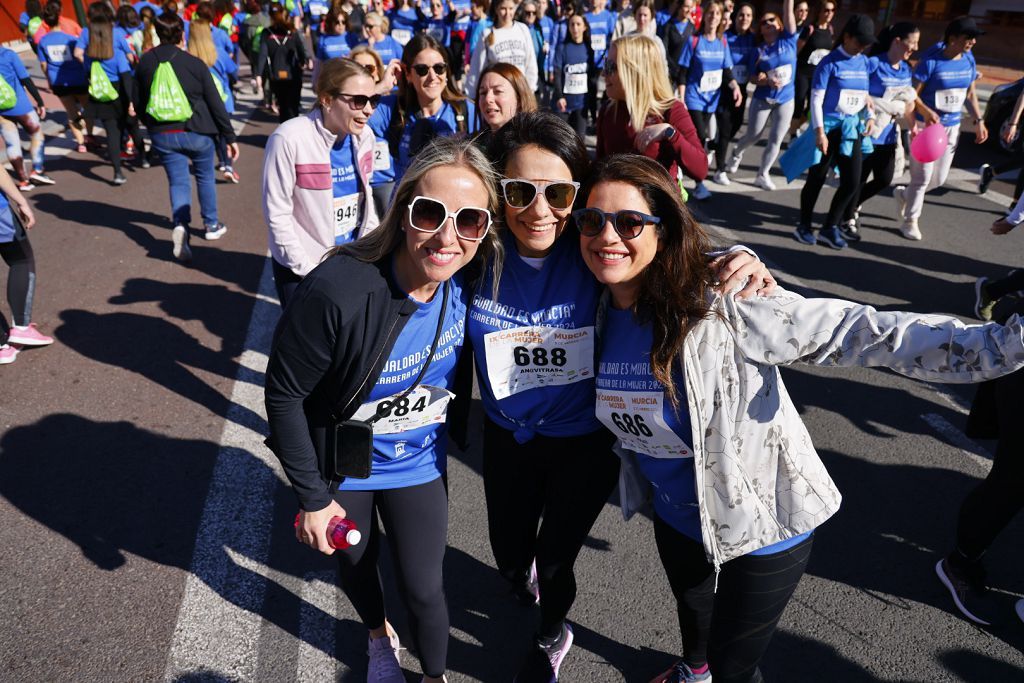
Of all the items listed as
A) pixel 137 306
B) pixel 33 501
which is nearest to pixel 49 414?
pixel 33 501

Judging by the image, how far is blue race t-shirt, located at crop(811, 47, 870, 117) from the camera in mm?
6109

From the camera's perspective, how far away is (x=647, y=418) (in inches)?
75.3

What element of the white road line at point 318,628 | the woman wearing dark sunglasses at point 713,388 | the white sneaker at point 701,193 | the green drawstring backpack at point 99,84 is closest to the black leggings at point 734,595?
the woman wearing dark sunglasses at point 713,388

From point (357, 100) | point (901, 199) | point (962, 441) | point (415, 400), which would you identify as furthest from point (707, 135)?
point (415, 400)

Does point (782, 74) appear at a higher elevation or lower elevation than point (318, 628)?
higher

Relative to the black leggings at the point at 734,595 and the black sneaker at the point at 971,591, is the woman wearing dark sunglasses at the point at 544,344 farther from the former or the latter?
the black sneaker at the point at 971,591

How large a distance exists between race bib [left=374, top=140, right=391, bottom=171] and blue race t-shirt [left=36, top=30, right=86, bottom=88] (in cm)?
639

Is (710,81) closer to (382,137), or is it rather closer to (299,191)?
(382,137)

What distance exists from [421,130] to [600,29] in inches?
271

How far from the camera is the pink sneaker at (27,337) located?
181 inches

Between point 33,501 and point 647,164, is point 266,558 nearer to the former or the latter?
point 33,501

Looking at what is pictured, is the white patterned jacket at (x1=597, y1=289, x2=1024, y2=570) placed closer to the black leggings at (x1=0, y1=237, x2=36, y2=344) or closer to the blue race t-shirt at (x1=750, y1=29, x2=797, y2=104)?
the black leggings at (x1=0, y1=237, x2=36, y2=344)

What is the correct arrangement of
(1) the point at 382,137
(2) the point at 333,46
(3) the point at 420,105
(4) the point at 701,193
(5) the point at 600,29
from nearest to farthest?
1. (3) the point at 420,105
2. (1) the point at 382,137
3. (4) the point at 701,193
4. (2) the point at 333,46
5. (5) the point at 600,29

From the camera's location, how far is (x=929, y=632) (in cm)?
273
